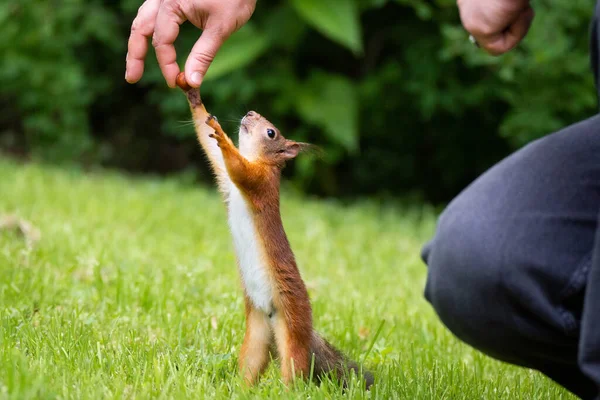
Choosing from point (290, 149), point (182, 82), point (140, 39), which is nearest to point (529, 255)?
point (290, 149)

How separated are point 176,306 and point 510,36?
1538mm

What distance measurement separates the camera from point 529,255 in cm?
165

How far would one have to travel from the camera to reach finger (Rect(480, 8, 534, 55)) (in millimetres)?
1916

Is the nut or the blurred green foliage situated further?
the blurred green foliage

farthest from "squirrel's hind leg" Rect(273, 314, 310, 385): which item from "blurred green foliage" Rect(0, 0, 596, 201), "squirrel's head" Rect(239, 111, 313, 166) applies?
"blurred green foliage" Rect(0, 0, 596, 201)

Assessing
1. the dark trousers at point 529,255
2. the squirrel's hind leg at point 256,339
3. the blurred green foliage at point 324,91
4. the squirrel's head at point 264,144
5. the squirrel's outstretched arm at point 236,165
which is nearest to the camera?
the dark trousers at point 529,255

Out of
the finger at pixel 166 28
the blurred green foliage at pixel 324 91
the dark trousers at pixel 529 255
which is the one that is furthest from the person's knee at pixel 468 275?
the blurred green foliage at pixel 324 91

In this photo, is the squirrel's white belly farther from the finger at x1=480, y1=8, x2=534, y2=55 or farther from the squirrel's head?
the finger at x1=480, y1=8, x2=534, y2=55

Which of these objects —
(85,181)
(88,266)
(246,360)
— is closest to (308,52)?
(85,181)

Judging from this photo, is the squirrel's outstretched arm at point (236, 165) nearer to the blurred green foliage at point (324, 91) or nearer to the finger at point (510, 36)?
the finger at point (510, 36)

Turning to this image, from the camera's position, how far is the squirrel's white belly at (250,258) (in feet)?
7.00

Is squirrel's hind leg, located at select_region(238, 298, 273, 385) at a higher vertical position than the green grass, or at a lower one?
higher

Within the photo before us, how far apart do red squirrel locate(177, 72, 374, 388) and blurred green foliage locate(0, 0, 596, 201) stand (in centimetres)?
358

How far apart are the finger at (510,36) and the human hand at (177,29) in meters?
0.65
